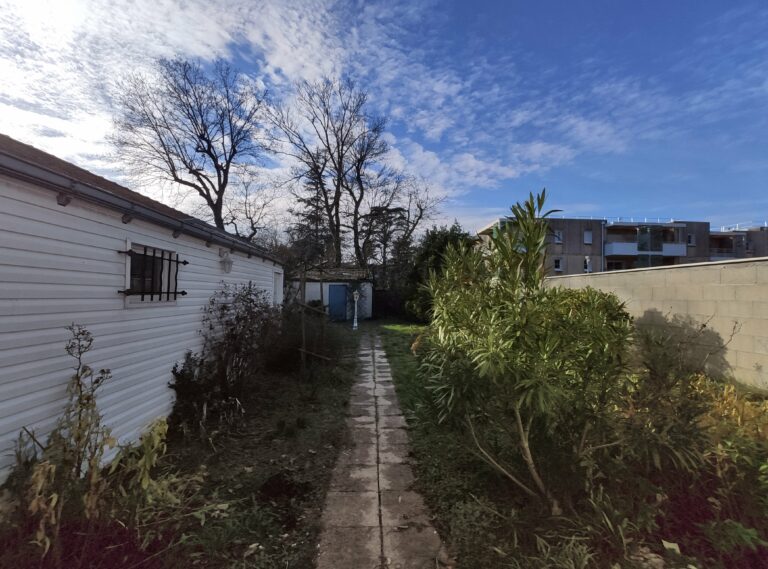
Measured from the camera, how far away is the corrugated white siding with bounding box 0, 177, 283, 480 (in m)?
2.40

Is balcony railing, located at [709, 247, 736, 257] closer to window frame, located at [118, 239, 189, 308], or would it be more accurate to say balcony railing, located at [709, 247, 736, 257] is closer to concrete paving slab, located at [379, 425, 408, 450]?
concrete paving slab, located at [379, 425, 408, 450]

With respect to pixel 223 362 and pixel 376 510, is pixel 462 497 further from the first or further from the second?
pixel 223 362

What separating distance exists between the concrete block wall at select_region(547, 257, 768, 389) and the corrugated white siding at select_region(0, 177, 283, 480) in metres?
4.81

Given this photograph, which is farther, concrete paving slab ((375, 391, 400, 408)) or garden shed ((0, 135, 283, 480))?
concrete paving slab ((375, 391, 400, 408))

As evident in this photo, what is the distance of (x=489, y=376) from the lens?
2186 millimetres

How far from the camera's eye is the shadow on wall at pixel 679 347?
99.6 inches

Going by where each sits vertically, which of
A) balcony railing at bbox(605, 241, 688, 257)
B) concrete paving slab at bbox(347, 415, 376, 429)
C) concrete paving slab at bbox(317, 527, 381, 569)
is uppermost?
balcony railing at bbox(605, 241, 688, 257)

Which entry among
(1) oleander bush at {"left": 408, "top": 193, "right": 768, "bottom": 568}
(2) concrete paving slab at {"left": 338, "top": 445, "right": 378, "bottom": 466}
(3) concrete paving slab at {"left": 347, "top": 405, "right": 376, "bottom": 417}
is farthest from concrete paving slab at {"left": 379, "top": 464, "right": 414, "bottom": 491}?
(3) concrete paving slab at {"left": 347, "top": 405, "right": 376, "bottom": 417}

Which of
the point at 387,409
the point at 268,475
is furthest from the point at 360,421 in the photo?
the point at 268,475

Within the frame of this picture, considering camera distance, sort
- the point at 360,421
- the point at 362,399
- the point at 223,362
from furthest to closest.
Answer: the point at 362,399 → the point at 223,362 → the point at 360,421

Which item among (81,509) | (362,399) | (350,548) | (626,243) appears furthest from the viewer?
(626,243)

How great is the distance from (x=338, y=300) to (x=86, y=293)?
611 inches

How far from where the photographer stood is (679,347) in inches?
112

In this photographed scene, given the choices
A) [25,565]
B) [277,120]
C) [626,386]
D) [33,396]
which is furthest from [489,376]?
[277,120]
